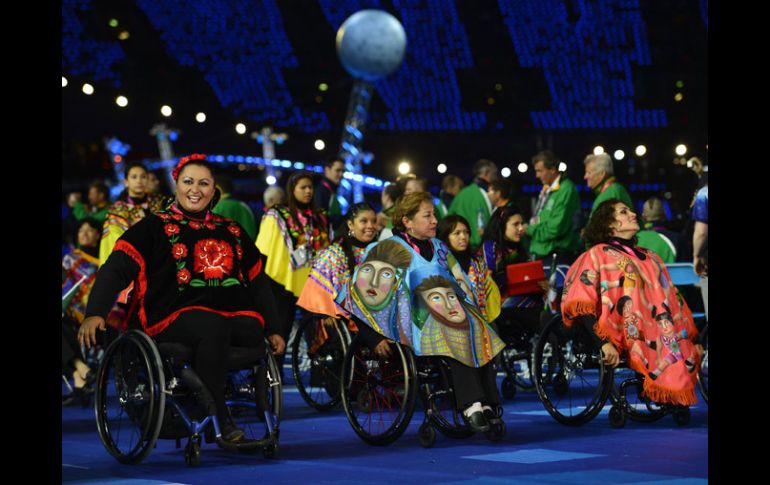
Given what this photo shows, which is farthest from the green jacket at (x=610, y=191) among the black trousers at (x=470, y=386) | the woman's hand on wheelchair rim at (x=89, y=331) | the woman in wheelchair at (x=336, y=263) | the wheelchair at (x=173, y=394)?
the woman's hand on wheelchair rim at (x=89, y=331)

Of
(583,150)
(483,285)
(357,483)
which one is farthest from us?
(583,150)

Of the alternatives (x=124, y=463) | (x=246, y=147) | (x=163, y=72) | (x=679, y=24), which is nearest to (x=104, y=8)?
(x=163, y=72)

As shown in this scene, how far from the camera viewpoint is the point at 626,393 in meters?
7.37

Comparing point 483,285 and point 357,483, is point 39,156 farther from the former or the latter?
point 483,285

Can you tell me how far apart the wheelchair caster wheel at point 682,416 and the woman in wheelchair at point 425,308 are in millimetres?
1158

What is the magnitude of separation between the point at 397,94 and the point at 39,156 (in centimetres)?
3001

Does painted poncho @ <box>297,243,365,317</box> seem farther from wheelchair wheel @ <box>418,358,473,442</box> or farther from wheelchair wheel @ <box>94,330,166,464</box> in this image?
wheelchair wheel @ <box>94,330,166,464</box>

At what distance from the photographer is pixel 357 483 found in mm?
5375

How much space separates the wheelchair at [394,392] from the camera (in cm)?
655

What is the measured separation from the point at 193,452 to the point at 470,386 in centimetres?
144

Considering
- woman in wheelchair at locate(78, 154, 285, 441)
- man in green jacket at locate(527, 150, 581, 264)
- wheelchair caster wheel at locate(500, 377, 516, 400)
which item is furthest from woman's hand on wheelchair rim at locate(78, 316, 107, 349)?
man in green jacket at locate(527, 150, 581, 264)

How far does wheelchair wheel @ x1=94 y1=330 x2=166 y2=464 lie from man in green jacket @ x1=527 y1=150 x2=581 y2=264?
4.35m

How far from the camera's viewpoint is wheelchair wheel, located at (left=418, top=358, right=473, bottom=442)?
21.9 feet

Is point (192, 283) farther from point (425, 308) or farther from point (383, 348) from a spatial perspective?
→ point (425, 308)
